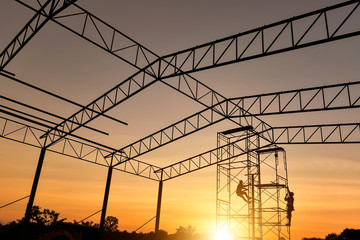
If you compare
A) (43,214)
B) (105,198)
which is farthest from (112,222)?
(105,198)

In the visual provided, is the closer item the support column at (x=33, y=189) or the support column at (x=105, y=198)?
the support column at (x=33, y=189)

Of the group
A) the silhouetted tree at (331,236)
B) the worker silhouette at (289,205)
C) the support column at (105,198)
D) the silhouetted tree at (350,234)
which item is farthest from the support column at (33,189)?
the silhouetted tree at (331,236)

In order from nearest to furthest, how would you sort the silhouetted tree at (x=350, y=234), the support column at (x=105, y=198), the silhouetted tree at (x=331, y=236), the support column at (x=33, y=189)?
the support column at (x=33, y=189) < the support column at (x=105, y=198) < the silhouetted tree at (x=350, y=234) < the silhouetted tree at (x=331, y=236)

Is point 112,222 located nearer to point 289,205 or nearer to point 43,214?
point 43,214

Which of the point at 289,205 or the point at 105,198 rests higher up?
the point at 289,205

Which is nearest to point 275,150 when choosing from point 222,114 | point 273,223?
point 273,223

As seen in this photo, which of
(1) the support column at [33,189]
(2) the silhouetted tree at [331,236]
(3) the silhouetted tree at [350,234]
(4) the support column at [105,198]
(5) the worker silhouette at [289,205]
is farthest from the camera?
(2) the silhouetted tree at [331,236]

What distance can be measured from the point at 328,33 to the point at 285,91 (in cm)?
779

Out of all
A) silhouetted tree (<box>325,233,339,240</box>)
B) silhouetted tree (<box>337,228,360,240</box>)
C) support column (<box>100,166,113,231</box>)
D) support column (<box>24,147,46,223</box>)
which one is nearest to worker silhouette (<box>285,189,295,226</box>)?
support column (<box>100,166,113,231</box>)

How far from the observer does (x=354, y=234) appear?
47.8m

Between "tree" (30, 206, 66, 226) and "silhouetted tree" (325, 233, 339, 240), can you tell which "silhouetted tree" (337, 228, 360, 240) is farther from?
"tree" (30, 206, 66, 226)

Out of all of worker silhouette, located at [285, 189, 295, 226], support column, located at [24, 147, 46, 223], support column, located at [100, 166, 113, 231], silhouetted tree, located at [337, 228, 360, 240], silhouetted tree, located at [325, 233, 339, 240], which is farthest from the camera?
silhouetted tree, located at [325, 233, 339, 240]

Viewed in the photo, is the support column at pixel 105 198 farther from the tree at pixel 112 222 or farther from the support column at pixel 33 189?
the tree at pixel 112 222

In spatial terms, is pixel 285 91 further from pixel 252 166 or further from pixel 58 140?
pixel 58 140
